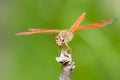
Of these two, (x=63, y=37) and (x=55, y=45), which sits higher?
(x=55, y=45)

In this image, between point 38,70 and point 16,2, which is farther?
point 16,2

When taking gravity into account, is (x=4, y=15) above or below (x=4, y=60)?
above

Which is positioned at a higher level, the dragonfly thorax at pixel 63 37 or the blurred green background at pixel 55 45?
the blurred green background at pixel 55 45

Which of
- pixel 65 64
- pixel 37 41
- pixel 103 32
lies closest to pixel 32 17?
pixel 37 41

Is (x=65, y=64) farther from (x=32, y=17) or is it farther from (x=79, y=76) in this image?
(x=32, y=17)

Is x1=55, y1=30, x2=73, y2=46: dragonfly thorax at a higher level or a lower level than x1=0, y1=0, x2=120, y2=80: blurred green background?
lower

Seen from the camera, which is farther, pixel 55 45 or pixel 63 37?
pixel 55 45

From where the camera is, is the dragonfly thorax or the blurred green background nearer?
the dragonfly thorax

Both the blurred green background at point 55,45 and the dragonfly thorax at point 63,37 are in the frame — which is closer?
the dragonfly thorax at point 63,37
